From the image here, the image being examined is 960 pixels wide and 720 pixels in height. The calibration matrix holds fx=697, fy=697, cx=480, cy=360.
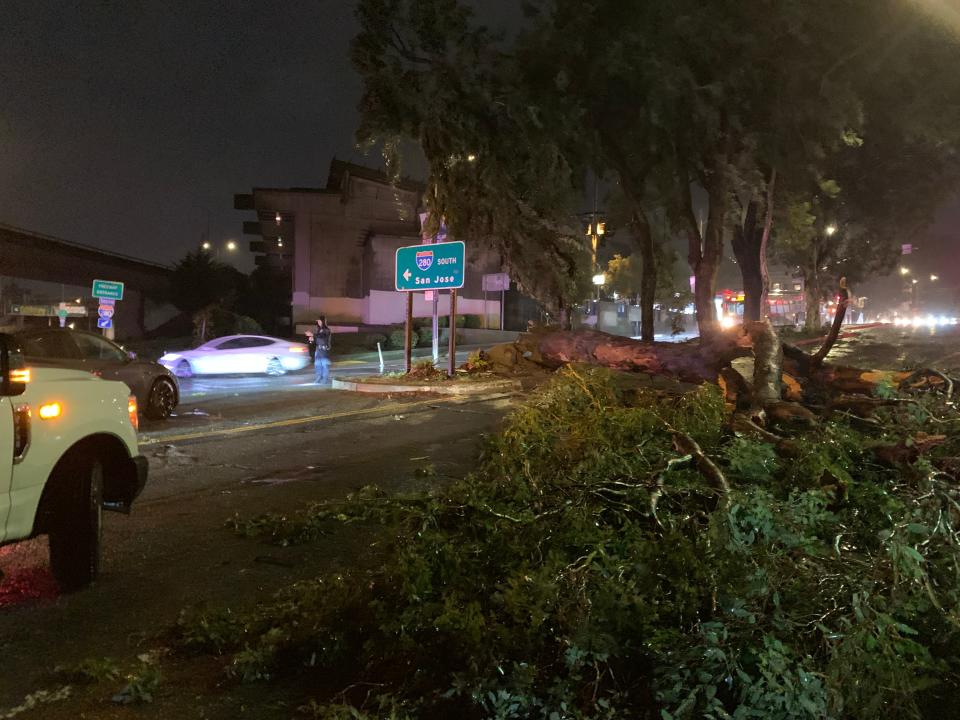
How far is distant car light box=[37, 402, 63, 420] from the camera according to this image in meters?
4.06

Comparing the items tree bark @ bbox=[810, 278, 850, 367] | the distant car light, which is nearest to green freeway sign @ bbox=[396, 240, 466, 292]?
tree bark @ bbox=[810, 278, 850, 367]

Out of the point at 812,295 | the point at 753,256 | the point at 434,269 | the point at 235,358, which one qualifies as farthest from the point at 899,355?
the point at 812,295

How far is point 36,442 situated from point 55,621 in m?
1.03

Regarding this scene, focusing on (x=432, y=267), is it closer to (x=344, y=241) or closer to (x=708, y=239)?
(x=708, y=239)

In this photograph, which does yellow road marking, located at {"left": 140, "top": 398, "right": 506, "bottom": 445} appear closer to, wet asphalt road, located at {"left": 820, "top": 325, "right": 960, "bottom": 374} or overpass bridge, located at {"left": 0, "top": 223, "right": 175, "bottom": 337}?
wet asphalt road, located at {"left": 820, "top": 325, "right": 960, "bottom": 374}

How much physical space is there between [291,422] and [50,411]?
24.5 feet

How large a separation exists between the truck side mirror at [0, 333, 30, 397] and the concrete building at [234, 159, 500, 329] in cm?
3614

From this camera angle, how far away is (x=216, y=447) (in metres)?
9.34

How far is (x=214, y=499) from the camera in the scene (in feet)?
22.2

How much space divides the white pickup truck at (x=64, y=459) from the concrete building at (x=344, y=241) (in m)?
35.1

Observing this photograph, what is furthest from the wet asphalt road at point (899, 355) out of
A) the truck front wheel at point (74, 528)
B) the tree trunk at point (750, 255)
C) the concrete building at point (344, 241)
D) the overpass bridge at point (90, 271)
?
the overpass bridge at point (90, 271)

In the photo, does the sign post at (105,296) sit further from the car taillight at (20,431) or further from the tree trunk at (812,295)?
the tree trunk at (812,295)

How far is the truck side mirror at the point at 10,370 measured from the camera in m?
3.65

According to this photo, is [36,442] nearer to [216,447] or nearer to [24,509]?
[24,509]
